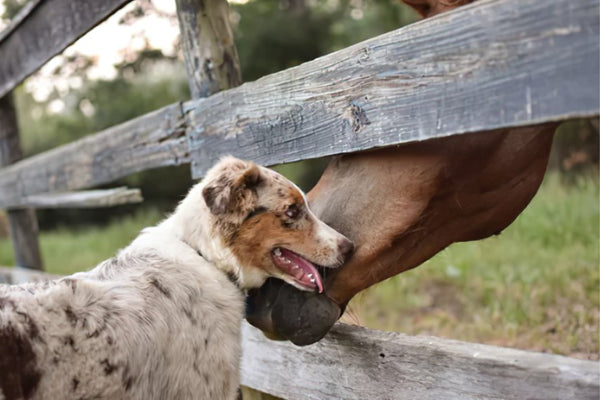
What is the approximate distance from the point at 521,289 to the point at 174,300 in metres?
4.05

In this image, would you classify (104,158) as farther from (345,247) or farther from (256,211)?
(345,247)

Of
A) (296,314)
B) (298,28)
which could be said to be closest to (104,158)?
(296,314)

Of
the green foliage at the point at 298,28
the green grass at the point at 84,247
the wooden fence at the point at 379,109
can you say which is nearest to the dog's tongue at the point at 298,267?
the wooden fence at the point at 379,109

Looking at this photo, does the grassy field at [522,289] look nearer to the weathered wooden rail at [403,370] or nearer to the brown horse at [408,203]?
the weathered wooden rail at [403,370]

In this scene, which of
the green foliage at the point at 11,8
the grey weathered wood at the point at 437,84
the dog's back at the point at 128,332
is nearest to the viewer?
the grey weathered wood at the point at 437,84

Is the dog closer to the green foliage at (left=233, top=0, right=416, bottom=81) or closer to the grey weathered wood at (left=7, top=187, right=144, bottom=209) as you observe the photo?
the grey weathered wood at (left=7, top=187, right=144, bottom=209)

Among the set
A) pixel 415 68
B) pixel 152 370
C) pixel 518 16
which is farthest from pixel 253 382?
pixel 518 16

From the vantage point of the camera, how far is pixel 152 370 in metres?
2.49

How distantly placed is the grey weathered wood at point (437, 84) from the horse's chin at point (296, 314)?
616 mm

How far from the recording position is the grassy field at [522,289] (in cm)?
498

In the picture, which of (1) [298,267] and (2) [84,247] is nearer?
(1) [298,267]

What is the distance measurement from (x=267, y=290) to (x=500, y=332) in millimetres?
2867

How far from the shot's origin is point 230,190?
2.69 metres

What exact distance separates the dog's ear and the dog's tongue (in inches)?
11.4
